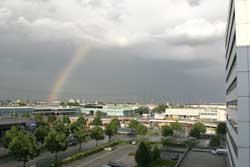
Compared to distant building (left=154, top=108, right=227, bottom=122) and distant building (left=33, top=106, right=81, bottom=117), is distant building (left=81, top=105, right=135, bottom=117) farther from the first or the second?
distant building (left=154, top=108, right=227, bottom=122)

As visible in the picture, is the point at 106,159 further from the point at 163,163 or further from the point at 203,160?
the point at 203,160

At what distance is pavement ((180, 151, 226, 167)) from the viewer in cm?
2955

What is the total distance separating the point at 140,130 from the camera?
48.9 m

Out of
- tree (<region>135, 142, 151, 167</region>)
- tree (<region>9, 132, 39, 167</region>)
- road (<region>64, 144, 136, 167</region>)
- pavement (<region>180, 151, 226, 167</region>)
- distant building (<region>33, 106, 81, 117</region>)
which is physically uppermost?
distant building (<region>33, 106, 81, 117</region>)

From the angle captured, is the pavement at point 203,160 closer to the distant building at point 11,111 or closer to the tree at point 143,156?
the tree at point 143,156

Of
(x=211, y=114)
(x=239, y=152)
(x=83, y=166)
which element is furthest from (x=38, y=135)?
(x=211, y=114)

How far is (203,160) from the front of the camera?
32.3 meters

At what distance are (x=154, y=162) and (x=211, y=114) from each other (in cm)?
6525

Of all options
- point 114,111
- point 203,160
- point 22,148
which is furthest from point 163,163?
point 114,111

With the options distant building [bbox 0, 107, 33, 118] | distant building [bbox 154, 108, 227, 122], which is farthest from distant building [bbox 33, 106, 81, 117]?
distant building [bbox 154, 108, 227, 122]

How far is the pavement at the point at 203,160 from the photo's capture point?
97.0 ft

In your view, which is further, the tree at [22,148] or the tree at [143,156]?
the tree at [143,156]

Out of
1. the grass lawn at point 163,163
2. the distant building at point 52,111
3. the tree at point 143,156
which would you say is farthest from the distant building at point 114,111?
the tree at point 143,156

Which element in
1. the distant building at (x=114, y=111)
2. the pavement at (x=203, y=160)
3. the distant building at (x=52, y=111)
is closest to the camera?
the pavement at (x=203, y=160)
